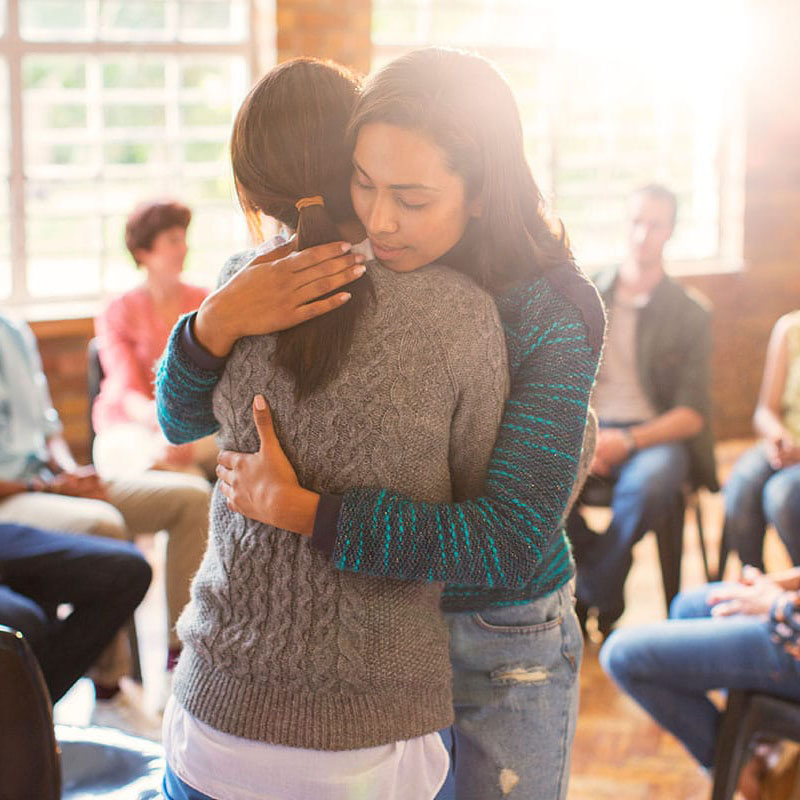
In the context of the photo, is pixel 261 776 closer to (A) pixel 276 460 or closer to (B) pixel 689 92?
(A) pixel 276 460

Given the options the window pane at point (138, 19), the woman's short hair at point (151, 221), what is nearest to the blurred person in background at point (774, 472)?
the woman's short hair at point (151, 221)

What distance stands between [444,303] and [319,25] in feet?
13.7

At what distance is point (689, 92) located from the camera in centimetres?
625

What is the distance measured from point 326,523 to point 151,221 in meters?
2.81

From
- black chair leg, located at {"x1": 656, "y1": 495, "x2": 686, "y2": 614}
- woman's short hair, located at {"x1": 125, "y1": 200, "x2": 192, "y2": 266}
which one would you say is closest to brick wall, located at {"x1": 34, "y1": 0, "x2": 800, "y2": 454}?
black chair leg, located at {"x1": 656, "y1": 495, "x2": 686, "y2": 614}

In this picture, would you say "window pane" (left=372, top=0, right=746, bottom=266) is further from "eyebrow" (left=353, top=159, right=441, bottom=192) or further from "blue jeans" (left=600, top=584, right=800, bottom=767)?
"eyebrow" (left=353, top=159, right=441, bottom=192)

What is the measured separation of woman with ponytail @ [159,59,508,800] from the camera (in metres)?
0.98

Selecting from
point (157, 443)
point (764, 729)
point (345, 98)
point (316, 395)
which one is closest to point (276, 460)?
point (316, 395)

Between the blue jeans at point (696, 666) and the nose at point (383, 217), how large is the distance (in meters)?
1.36

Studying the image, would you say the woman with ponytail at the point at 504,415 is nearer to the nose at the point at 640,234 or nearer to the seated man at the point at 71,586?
the seated man at the point at 71,586

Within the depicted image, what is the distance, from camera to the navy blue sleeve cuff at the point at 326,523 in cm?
98

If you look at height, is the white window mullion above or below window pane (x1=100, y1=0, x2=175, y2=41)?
below

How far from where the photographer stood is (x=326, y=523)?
3.23ft

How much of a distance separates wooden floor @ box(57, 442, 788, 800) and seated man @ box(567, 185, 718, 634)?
13.1 inches
